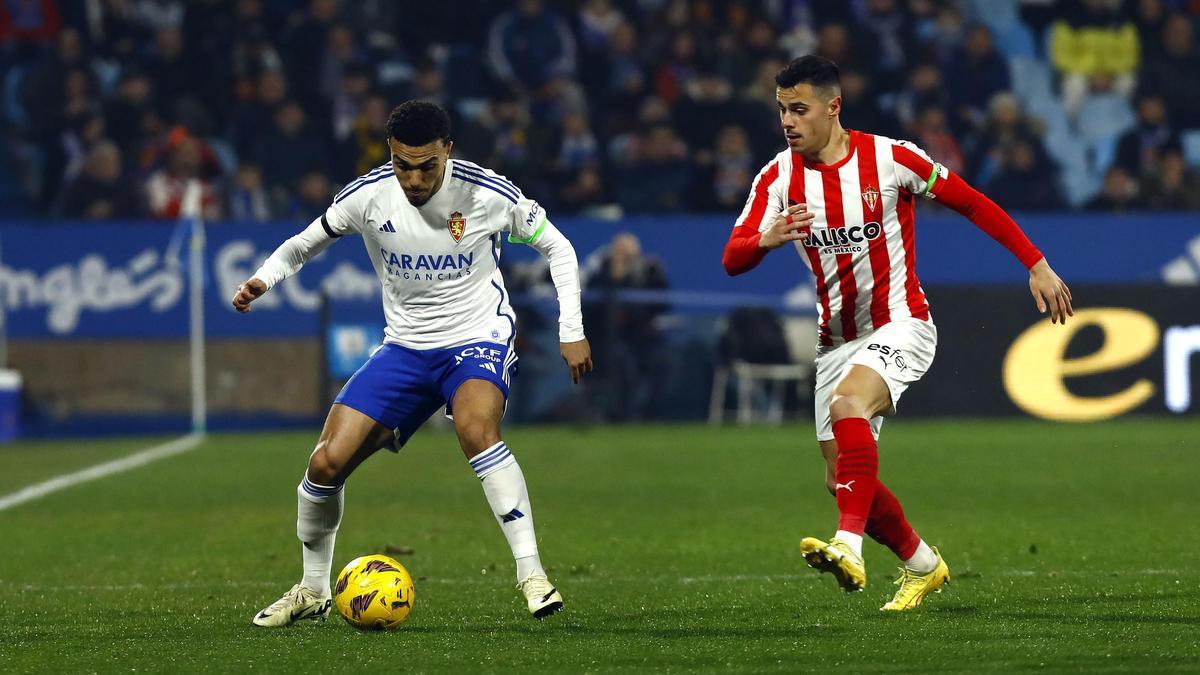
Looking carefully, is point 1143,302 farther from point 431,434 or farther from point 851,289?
point 851,289

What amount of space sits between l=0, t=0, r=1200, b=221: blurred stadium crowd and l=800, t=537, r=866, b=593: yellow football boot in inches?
490

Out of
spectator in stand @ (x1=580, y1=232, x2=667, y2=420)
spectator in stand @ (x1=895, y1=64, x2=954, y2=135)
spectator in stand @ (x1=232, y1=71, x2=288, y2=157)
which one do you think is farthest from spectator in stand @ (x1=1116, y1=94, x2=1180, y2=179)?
spectator in stand @ (x1=232, y1=71, x2=288, y2=157)

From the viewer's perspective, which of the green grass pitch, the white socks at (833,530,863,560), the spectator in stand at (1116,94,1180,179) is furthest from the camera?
the spectator in stand at (1116,94,1180,179)

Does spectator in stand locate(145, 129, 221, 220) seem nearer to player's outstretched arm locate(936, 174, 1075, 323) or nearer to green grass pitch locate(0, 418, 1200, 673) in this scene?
green grass pitch locate(0, 418, 1200, 673)

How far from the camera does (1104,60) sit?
67.3 ft

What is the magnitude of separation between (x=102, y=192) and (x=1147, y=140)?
10.6m

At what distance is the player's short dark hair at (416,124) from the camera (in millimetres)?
6926

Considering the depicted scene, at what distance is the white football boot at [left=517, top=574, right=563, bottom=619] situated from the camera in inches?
269

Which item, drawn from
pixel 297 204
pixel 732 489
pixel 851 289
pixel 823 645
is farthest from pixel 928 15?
pixel 823 645

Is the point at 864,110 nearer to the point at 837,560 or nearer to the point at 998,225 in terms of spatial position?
the point at 998,225

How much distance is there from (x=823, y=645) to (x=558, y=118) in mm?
14038

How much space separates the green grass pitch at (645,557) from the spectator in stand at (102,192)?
8.97 ft

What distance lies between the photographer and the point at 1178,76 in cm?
2027

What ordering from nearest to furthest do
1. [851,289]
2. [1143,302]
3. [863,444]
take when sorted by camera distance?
1. [863,444]
2. [851,289]
3. [1143,302]
